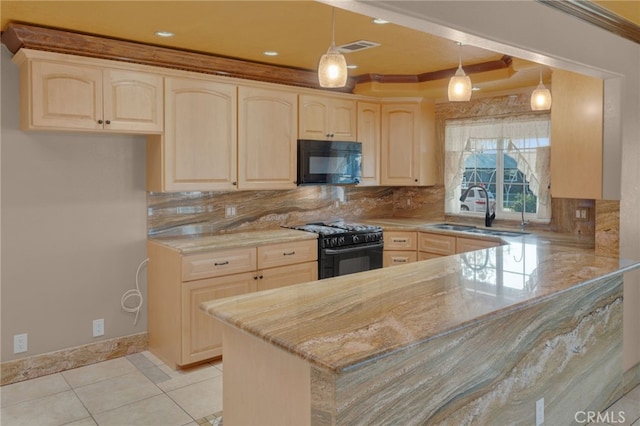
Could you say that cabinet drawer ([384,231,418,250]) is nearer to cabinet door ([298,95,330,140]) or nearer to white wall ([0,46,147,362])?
cabinet door ([298,95,330,140])

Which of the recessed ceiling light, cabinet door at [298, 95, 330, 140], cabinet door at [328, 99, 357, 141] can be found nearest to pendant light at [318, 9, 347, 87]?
the recessed ceiling light

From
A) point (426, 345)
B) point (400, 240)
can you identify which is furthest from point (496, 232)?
point (426, 345)

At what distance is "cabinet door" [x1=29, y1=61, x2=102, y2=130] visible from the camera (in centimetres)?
326

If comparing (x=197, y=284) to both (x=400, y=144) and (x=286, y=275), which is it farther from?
(x=400, y=144)

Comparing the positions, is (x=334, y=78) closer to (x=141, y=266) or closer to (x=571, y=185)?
(x=571, y=185)

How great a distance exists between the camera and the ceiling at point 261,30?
2.88 m

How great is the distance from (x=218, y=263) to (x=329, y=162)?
5.22ft

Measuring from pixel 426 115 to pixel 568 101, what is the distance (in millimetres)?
2156

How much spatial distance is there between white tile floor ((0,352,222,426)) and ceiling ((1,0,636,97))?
8.05 ft

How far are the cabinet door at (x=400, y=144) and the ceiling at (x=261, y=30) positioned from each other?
0.90 m

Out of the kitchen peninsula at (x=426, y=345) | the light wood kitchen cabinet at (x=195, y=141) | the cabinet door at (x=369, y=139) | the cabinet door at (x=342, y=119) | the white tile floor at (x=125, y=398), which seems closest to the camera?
the kitchen peninsula at (x=426, y=345)

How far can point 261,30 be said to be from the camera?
332cm

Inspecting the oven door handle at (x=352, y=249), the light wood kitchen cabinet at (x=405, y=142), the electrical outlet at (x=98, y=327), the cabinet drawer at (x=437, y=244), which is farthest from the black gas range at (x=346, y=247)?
the electrical outlet at (x=98, y=327)

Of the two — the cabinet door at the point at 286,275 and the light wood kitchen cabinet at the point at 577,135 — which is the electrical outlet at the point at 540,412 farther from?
the cabinet door at the point at 286,275
